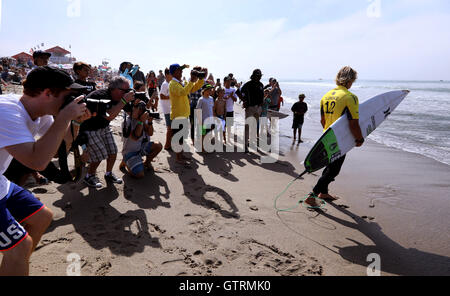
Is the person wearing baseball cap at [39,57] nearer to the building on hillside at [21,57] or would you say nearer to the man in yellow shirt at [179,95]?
the man in yellow shirt at [179,95]

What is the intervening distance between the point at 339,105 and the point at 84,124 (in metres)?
3.56

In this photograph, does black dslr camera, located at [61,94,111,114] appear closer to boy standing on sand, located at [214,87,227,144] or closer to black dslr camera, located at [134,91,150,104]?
black dslr camera, located at [134,91,150,104]

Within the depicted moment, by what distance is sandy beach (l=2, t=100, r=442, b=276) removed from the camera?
235 centimetres

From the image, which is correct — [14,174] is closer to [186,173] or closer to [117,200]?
[117,200]

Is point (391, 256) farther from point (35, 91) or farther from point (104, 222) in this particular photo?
point (35, 91)

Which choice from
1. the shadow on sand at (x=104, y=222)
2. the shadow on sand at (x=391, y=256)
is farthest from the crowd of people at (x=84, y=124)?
the shadow on sand at (x=391, y=256)

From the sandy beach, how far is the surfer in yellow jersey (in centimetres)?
43

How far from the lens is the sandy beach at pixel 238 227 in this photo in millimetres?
2352

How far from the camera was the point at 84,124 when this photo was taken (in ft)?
11.3

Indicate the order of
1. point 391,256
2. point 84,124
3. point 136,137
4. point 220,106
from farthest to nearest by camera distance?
point 220,106 < point 136,137 < point 84,124 < point 391,256

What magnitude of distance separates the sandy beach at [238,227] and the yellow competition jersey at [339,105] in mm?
1349

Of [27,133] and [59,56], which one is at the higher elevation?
[59,56]

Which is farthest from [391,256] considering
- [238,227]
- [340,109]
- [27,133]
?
[27,133]

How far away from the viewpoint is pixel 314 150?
3596 mm
